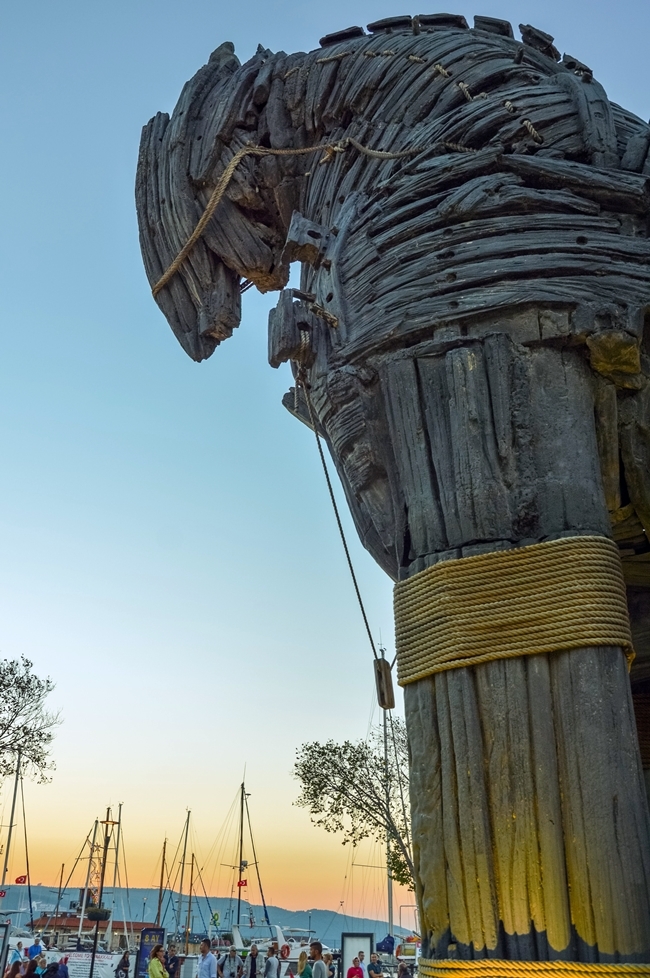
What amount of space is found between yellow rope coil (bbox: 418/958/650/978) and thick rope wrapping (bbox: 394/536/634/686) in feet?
4.09

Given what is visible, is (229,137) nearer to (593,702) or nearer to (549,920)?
(593,702)

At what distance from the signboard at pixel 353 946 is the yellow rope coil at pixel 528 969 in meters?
14.3

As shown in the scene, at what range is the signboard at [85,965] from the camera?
19.4 m

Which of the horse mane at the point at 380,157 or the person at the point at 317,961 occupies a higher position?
the horse mane at the point at 380,157

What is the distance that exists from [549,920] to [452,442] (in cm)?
228

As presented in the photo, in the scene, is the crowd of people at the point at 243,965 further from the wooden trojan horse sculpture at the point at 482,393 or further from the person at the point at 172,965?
the wooden trojan horse sculpture at the point at 482,393

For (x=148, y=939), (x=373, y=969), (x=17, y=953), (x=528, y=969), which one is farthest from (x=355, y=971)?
(x=528, y=969)

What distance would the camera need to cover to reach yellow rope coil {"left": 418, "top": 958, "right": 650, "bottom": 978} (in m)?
3.52

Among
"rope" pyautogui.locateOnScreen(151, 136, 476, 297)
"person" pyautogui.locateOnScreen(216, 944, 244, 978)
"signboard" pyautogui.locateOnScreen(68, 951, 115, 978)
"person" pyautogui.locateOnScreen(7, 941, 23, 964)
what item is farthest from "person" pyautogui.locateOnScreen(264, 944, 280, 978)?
"rope" pyautogui.locateOnScreen(151, 136, 476, 297)

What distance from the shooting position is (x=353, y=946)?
16797 millimetres

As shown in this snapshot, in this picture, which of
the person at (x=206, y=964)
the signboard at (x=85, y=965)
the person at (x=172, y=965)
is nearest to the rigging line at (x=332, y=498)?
the person at (x=206, y=964)

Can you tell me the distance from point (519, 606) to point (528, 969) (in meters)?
1.51

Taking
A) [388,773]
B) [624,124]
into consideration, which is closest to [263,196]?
[624,124]

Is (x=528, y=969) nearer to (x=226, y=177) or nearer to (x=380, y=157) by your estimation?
(x=380, y=157)
